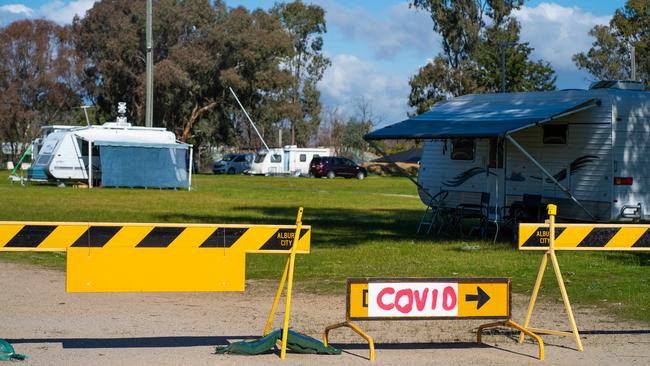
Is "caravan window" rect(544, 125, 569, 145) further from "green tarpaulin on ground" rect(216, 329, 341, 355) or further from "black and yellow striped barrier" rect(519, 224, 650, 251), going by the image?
"green tarpaulin on ground" rect(216, 329, 341, 355)

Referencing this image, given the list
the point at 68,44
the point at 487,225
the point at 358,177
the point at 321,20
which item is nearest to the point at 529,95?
the point at 487,225

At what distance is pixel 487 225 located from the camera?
1973cm

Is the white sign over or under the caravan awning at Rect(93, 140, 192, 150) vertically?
under

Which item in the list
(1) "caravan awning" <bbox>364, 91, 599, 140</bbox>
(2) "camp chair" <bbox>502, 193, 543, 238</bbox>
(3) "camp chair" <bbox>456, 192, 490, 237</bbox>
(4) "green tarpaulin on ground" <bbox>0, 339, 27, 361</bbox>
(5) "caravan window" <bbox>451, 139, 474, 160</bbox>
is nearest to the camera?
(4) "green tarpaulin on ground" <bbox>0, 339, 27, 361</bbox>

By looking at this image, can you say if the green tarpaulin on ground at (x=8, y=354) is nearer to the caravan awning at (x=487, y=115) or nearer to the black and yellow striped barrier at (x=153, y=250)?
the black and yellow striped barrier at (x=153, y=250)

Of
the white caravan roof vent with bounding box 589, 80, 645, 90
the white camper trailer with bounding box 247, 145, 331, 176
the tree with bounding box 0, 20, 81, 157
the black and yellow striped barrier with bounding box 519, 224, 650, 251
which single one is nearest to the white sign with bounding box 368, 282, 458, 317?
the black and yellow striped barrier with bounding box 519, 224, 650, 251

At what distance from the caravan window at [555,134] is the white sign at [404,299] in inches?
421

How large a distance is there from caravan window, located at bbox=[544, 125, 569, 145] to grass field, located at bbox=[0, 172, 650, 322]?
2135mm

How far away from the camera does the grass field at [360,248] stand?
41.5 ft

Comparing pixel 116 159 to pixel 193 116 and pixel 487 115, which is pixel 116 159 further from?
pixel 193 116

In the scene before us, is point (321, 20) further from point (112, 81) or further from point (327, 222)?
point (327, 222)

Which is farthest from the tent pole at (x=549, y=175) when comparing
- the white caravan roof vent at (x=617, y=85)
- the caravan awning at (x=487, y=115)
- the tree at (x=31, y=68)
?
the tree at (x=31, y=68)

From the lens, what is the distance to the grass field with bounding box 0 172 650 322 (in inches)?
498

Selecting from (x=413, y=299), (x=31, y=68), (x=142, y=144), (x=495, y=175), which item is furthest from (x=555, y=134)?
(x=31, y=68)
